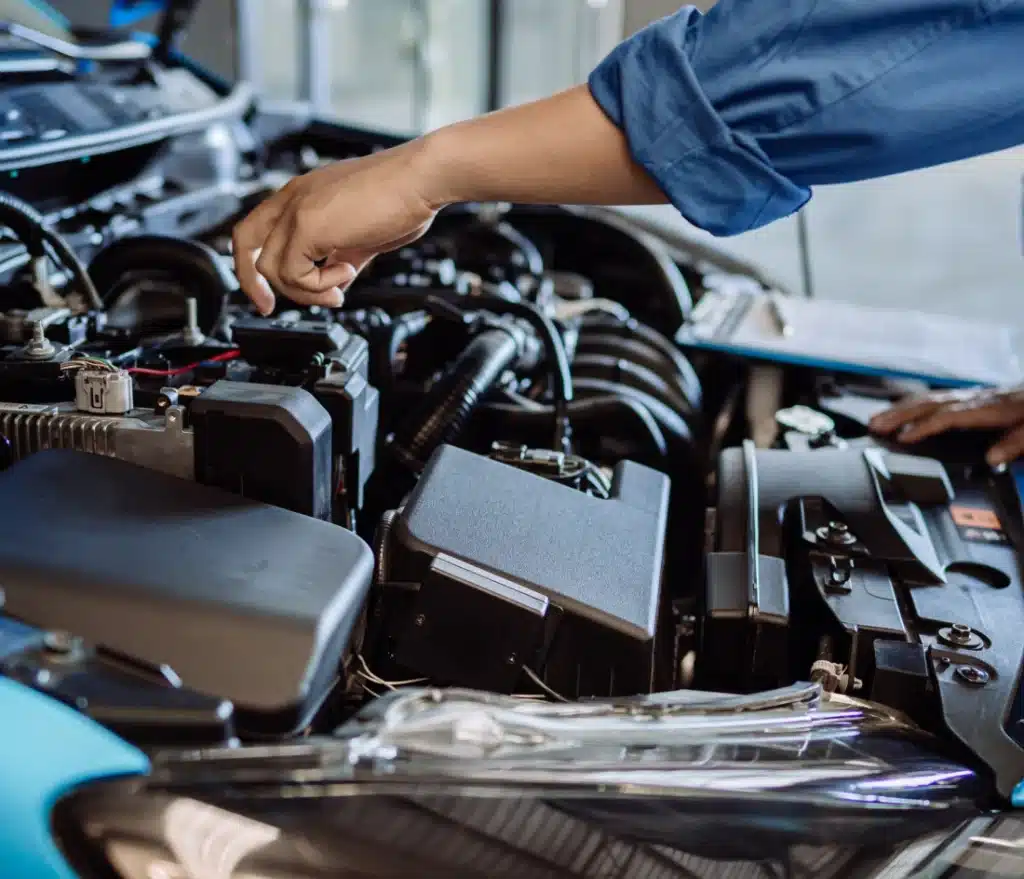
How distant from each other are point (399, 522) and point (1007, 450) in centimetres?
86

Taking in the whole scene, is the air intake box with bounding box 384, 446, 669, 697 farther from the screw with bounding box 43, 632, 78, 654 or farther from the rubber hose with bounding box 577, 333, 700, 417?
the rubber hose with bounding box 577, 333, 700, 417

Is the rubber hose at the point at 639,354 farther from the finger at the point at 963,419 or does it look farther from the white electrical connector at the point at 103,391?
the white electrical connector at the point at 103,391

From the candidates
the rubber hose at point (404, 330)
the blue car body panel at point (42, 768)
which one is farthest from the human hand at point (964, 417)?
the blue car body panel at point (42, 768)

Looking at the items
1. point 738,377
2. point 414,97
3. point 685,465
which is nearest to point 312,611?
point 685,465

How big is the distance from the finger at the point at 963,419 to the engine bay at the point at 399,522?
0.03m

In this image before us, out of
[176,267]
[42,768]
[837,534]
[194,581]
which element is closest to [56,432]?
[194,581]

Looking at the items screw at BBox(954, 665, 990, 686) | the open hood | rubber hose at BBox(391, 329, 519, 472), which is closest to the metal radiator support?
rubber hose at BBox(391, 329, 519, 472)

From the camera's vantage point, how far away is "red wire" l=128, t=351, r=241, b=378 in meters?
1.08

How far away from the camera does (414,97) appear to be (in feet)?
23.0

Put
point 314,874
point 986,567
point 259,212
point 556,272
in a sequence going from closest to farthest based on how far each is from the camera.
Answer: point 314,874, point 259,212, point 986,567, point 556,272

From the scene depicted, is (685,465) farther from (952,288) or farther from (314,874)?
(952,288)

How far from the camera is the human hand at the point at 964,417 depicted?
1.42 meters

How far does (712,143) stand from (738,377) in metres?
1.12

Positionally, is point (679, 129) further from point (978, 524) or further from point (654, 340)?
point (654, 340)
